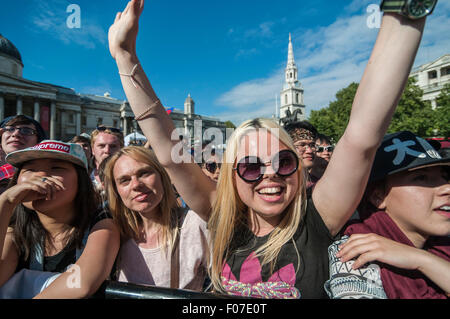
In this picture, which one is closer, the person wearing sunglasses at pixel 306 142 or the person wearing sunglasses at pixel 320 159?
the person wearing sunglasses at pixel 306 142

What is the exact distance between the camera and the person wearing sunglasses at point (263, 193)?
132cm

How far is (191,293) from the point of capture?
1276 millimetres

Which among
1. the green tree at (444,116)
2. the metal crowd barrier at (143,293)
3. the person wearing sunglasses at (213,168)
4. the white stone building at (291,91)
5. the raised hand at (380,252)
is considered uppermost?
the white stone building at (291,91)

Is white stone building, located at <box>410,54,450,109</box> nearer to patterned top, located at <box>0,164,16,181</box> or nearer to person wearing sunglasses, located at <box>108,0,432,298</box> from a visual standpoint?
person wearing sunglasses, located at <box>108,0,432,298</box>

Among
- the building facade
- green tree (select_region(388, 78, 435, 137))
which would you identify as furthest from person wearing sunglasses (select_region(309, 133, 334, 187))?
the building facade

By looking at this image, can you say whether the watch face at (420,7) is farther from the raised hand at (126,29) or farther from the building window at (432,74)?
the building window at (432,74)

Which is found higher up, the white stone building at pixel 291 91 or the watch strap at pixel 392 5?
the white stone building at pixel 291 91

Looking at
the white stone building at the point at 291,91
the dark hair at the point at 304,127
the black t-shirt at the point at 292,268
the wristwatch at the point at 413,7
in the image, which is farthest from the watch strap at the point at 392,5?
the white stone building at the point at 291,91

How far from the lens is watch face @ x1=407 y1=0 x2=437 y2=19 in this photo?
98cm

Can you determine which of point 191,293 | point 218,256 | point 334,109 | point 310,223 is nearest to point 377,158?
point 310,223

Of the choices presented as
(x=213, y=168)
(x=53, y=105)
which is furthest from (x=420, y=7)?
(x=53, y=105)
